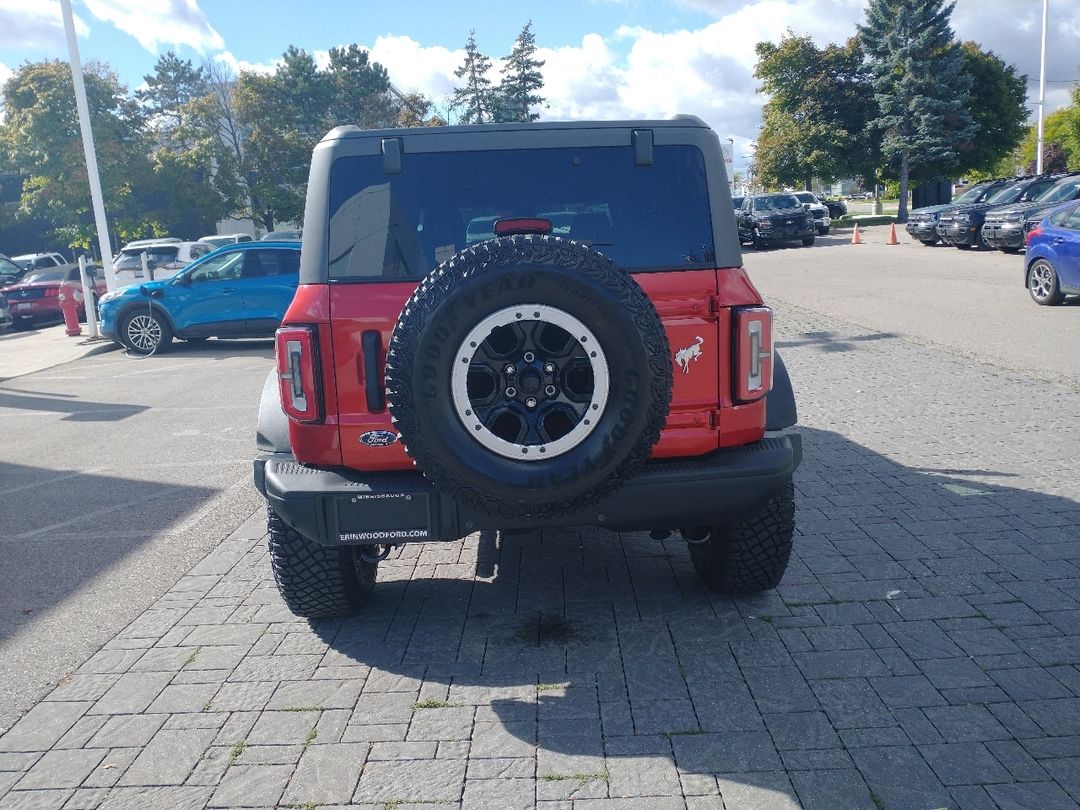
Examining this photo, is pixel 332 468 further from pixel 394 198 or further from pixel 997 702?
pixel 997 702

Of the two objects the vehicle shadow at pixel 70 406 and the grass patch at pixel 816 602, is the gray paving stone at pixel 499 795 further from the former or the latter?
the vehicle shadow at pixel 70 406

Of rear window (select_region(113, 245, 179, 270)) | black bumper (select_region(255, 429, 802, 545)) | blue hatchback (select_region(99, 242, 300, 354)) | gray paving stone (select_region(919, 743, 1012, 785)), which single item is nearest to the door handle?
black bumper (select_region(255, 429, 802, 545))

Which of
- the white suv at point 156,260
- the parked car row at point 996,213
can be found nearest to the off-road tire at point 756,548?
the parked car row at point 996,213

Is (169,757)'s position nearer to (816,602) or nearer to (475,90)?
(816,602)

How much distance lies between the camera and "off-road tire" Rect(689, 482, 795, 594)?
4254mm

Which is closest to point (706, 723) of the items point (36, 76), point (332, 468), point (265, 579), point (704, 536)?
point (704, 536)

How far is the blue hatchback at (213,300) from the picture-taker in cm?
1515

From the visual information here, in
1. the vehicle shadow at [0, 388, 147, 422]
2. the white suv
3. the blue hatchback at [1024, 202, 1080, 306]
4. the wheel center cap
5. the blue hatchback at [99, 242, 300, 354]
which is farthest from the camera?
the white suv

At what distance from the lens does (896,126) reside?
4341cm

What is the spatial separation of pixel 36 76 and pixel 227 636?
109 feet

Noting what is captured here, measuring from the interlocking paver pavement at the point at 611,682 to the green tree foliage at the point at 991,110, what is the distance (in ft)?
149

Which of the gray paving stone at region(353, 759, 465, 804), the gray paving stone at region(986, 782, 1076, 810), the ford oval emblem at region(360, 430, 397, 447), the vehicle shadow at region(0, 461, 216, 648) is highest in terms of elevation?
the ford oval emblem at region(360, 430, 397, 447)

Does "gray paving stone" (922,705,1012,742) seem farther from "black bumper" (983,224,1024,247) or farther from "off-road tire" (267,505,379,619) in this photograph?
"black bumper" (983,224,1024,247)

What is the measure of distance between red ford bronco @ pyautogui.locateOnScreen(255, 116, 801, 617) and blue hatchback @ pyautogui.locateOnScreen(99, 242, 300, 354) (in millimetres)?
11474
